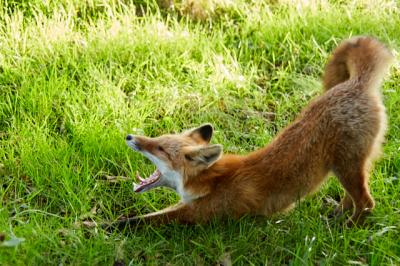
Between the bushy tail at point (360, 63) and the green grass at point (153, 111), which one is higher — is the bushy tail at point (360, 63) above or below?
above

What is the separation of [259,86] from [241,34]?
3.14ft

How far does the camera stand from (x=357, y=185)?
472 cm

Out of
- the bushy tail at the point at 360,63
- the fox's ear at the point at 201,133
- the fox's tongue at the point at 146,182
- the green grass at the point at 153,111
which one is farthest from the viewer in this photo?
the fox's ear at the point at 201,133

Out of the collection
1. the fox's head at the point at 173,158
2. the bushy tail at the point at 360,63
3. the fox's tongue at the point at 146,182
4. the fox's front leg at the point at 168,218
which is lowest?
the fox's front leg at the point at 168,218

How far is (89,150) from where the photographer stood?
217 inches

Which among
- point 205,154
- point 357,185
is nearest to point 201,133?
point 205,154

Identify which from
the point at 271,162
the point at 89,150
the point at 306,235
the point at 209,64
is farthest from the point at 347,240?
the point at 209,64

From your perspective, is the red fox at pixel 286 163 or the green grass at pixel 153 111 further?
the red fox at pixel 286 163

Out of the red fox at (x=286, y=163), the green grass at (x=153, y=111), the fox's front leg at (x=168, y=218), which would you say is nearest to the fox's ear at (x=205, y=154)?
the red fox at (x=286, y=163)

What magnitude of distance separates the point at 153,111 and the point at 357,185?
239 cm

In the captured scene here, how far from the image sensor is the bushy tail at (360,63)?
16.1 feet

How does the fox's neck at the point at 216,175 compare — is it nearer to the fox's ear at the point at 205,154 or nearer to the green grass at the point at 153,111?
the fox's ear at the point at 205,154

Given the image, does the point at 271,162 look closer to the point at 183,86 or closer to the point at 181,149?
the point at 181,149

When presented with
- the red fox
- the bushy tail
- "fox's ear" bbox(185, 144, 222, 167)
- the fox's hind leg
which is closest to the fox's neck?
the red fox
